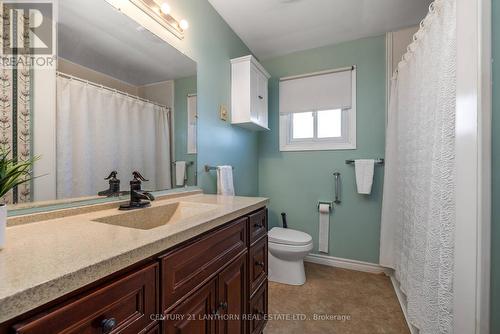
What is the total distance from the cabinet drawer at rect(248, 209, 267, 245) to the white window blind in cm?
160

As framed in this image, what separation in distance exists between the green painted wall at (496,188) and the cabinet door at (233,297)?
3.23ft

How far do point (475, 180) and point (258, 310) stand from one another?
1200 mm

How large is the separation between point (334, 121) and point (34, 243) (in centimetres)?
249

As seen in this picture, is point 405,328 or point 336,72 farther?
point 336,72

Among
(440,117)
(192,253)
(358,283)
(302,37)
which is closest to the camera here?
(192,253)

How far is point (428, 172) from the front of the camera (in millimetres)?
1229

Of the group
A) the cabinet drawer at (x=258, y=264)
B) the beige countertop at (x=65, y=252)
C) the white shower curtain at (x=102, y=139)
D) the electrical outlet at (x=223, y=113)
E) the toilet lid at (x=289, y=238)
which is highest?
the electrical outlet at (x=223, y=113)

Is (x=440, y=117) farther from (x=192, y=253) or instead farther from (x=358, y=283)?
(x=358, y=283)

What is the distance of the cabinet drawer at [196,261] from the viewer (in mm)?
649

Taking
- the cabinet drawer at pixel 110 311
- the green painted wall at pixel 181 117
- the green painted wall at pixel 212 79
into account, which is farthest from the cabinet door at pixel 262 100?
the cabinet drawer at pixel 110 311

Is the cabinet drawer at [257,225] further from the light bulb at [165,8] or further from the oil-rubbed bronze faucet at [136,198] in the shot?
the light bulb at [165,8]

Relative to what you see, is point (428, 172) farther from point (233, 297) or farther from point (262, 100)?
point (262, 100)

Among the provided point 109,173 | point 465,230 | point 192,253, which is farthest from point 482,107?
point 109,173

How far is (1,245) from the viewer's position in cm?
53
